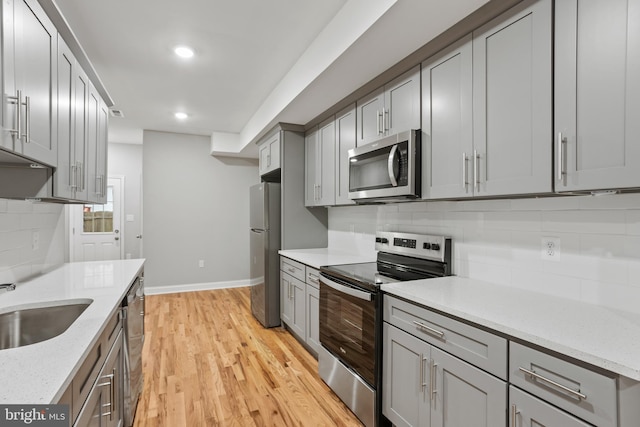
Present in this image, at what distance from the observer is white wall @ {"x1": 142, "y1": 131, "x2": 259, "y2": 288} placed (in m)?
5.38

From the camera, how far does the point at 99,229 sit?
5973 millimetres

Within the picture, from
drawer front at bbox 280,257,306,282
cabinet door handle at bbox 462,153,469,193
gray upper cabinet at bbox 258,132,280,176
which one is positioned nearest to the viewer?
cabinet door handle at bbox 462,153,469,193

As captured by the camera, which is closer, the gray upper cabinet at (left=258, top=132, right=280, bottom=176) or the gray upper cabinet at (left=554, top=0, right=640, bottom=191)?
the gray upper cabinet at (left=554, top=0, right=640, bottom=191)

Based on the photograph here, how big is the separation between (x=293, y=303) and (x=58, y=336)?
92.0 inches

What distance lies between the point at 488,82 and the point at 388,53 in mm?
701

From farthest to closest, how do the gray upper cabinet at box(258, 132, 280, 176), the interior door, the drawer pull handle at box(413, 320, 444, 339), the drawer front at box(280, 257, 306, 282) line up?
1. the interior door
2. the gray upper cabinet at box(258, 132, 280, 176)
3. the drawer front at box(280, 257, 306, 282)
4. the drawer pull handle at box(413, 320, 444, 339)

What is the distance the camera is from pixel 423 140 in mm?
2119

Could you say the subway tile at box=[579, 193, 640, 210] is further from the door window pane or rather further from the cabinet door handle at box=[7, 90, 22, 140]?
the door window pane

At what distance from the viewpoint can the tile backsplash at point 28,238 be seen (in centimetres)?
200

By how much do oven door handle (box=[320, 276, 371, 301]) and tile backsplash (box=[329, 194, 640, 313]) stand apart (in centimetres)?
66

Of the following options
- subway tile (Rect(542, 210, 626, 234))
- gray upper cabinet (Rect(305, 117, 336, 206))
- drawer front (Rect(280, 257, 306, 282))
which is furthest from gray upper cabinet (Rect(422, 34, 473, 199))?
drawer front (Rect(280, 257, 306, 282))

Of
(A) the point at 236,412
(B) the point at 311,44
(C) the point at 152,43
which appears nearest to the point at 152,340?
(A) the point at 236,412

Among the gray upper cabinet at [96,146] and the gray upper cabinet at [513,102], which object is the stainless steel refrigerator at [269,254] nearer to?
the gray upper cabinet at [96,146]

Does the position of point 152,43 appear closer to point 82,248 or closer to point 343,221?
point 343,221
